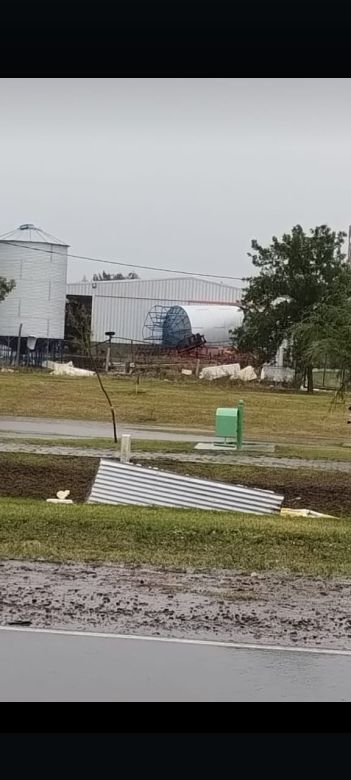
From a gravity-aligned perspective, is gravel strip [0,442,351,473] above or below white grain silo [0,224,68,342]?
below

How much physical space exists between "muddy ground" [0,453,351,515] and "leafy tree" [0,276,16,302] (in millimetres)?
40334

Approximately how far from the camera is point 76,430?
82.9 feet

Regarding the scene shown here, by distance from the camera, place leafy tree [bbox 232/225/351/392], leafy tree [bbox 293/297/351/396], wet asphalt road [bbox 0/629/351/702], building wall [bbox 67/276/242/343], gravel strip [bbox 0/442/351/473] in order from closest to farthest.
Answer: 1. wet asphalt road [bbox 0/629/351/702]
2. leafy tree [bbox 293/297/351/396]
3. gravel strip [bbox 0/442/351/473]
4. leafy tree [bbox 232/225/351/392]
5. building wall [bbox 67/276/242/343]

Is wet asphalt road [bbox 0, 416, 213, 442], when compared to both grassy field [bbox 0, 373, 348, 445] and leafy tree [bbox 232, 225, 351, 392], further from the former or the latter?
leafy tree [bbox 232, 225, 351, 392]

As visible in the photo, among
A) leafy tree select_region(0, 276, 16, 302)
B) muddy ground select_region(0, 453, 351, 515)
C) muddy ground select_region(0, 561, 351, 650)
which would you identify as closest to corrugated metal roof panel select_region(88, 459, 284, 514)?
muddy ground select_region(0, 453, 351, 515)

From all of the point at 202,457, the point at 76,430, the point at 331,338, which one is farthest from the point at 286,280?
the point at 331,338

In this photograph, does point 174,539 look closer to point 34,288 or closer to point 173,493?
point 173,493

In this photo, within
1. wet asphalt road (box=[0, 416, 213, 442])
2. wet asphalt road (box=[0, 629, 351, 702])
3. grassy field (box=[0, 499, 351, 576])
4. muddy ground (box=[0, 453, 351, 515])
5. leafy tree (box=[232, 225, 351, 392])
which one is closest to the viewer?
wet asphalt road (box=[0, 629, 351, 702])


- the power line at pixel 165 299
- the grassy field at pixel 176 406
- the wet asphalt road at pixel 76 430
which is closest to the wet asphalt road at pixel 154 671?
the wet asphalt road at pixel 76 430

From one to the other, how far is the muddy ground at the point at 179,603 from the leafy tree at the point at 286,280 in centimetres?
4009

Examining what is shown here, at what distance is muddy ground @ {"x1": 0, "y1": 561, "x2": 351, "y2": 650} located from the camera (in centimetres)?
678

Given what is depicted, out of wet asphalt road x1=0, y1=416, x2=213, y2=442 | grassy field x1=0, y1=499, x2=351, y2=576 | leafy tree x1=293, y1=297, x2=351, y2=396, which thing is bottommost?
wet asphalt road x1=0, y1=416, x2=213, y2=442

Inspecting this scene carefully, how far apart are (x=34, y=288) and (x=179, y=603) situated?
2045 inches

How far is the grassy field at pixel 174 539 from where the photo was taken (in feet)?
29.5
